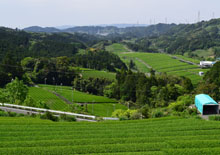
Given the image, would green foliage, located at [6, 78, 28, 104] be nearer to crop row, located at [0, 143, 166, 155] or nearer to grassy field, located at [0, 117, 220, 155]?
grassy field, located at [0, 117, 220, 155]

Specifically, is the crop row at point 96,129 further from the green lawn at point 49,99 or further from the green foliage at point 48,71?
the green foliage at point 48,71

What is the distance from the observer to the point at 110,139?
22562mm

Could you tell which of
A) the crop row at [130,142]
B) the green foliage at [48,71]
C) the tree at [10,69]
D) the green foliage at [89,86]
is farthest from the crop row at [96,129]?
the green foliage at [48,71]

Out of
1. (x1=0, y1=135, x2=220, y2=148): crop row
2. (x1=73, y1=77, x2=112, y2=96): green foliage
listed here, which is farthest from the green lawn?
(x1=0, y1=135, x2=220, y2=148): crop row

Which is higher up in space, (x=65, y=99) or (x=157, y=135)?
(x=157, y=135)

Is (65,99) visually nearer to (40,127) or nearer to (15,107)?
(15,107)

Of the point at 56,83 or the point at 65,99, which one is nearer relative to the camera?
the point at 65,99

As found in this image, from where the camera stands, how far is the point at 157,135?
2461 centimetres

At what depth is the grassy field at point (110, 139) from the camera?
19627 mm

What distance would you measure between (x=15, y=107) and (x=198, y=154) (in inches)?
1349

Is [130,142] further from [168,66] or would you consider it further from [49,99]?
[168,66]

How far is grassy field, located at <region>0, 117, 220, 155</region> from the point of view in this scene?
64.4ft

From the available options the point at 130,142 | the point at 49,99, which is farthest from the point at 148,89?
the point at 130,142

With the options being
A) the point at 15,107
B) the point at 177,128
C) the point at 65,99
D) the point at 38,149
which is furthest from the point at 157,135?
the point at 65,99
